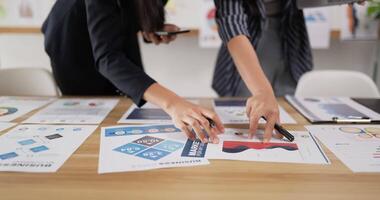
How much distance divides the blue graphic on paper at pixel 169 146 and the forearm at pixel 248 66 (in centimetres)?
26

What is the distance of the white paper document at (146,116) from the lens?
841 millimetres

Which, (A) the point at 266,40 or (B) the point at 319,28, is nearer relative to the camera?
(A) the point at 266,40

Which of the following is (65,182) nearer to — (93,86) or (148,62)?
(93,86)

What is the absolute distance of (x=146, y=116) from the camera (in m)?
0.88

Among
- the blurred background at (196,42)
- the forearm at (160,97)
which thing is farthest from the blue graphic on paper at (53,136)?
the blurred background at (196,42)

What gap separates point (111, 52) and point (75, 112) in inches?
8.6

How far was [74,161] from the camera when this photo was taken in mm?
604

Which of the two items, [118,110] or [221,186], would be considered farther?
[118,110]

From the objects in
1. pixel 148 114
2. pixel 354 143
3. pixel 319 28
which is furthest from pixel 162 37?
pixel 319 28

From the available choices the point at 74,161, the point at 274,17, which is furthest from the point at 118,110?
the point at 274,17

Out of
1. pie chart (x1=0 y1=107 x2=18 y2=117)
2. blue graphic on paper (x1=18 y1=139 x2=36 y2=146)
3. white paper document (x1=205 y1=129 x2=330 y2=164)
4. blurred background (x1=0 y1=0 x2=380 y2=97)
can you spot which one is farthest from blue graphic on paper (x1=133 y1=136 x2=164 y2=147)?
blurred background (x1=0 y1=0 x2=380 y2=97)

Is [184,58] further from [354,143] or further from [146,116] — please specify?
[354,143]

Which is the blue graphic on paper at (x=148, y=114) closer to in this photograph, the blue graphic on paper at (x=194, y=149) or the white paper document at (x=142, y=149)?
the white paper document at (x=142, y=149)

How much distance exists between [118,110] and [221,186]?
508 mm
